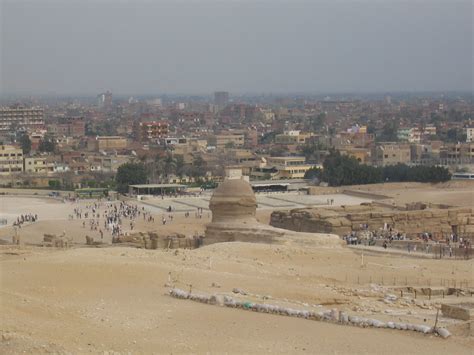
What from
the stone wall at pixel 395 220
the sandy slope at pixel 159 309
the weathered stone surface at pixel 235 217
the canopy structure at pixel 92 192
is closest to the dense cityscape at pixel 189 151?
the canopy structure at pixel 92 192

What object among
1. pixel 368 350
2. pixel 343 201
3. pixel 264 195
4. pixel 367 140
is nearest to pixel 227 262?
pixel 368 350

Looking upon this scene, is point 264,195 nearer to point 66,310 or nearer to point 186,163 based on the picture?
point 186,163

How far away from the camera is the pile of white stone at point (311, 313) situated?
13127mm

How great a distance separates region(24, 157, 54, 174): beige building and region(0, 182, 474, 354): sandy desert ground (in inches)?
1829

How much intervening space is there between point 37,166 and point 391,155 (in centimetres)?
2800

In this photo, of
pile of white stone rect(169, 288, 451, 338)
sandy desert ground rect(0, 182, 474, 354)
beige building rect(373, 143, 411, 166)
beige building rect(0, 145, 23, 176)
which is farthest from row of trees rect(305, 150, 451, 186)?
pile of white stone rect(169, 288, 451, 338)

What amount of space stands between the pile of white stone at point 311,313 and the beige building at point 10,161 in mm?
54071

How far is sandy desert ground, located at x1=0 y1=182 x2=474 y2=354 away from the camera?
12.1 metres

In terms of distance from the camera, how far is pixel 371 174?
5638cm

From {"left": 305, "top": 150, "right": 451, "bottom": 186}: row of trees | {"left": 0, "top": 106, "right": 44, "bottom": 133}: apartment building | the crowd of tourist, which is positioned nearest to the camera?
the crowd of tourist

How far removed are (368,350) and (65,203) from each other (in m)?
37.5

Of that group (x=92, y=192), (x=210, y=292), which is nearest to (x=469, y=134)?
(x=92, y=192)

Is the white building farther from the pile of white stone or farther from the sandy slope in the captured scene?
the pile of white stone

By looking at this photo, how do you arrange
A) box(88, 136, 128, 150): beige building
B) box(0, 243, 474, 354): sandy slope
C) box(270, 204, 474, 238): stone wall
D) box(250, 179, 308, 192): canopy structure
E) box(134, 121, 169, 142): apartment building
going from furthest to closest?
1. box(134, 121, 169, 142): apartment building
2. box(88, 136, 128, 150): beige building
3. box(250, 179, 308, 192): canopy structure
4. box(270, 204, 474, 238): stone wall
5. box(0, 243, 474, 354): sandy slope
